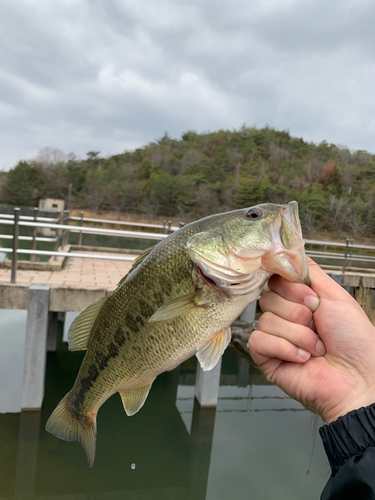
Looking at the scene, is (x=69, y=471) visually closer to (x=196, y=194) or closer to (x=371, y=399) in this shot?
(x=371, y=399)

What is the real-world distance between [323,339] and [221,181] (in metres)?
55.7

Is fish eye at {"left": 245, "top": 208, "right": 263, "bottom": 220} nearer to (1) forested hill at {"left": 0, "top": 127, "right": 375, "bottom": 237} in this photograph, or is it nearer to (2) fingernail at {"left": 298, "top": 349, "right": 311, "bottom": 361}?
(2) fingernail at {"left": 298, "top": 349, "right": 311, "bottom": 361}

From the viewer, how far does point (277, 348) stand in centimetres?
157

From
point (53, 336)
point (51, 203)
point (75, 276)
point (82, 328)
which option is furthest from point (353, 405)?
point (51, 203)

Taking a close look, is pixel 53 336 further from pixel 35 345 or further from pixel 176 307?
pixel 176 307

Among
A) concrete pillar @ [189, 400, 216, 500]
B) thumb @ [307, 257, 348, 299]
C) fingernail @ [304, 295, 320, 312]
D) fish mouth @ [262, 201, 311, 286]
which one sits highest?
fish mouth @ [262, 201, 311, 286]

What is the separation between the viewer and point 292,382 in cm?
169

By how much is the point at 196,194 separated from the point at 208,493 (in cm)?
4473

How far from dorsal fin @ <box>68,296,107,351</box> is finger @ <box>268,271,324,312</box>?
860 millimetres

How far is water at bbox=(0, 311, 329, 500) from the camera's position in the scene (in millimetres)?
5230

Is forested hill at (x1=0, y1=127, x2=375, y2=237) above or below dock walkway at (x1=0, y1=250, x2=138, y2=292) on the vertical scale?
above

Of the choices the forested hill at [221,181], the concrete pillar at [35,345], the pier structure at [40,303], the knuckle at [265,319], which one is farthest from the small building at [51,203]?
the knuckle at [265,319]

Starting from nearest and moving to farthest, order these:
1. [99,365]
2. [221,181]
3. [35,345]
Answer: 1. [99,365]
2. [35,345]
3. [221,181]

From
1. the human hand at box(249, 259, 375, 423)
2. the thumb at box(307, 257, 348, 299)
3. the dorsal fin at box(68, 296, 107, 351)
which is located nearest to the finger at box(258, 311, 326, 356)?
the human hand at box(249, 259, 375, 423)
